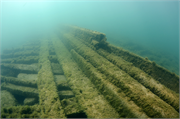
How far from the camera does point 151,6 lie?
143375 millimetres

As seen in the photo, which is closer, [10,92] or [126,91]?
[126,91]

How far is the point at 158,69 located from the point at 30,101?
8877 millimetres

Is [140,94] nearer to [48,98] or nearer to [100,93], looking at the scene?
[100,93]

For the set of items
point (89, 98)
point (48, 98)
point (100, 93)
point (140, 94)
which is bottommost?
point (48, 98)

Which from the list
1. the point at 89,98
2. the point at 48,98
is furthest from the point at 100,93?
the point at 48,98

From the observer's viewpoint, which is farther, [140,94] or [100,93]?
[100,93]

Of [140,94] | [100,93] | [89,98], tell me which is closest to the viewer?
[140,94]

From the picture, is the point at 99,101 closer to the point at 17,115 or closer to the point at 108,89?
the point at 108,89

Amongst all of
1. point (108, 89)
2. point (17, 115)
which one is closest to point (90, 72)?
point (108, 89)

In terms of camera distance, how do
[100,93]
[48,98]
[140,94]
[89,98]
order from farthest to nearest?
[100,93] → [48,98] → [89,98] → [140,94]

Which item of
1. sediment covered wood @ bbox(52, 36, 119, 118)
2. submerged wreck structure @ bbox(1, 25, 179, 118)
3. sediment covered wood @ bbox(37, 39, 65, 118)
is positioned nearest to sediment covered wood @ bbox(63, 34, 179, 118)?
submerged wreck structure @ bbox(1, 25, 179, 118)

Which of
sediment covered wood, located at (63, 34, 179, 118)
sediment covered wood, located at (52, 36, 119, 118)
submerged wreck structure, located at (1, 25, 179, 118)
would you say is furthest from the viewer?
sediment covered wood, located at (52, 36, 119, 118)

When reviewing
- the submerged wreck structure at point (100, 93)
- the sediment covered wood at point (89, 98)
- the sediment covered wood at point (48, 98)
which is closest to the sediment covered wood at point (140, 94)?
the submerged wreck structure at point (100, 93)

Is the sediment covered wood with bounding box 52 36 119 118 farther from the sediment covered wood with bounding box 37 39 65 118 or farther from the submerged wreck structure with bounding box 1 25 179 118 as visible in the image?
the sediment covered wood with bounding box 37 39 65 118
